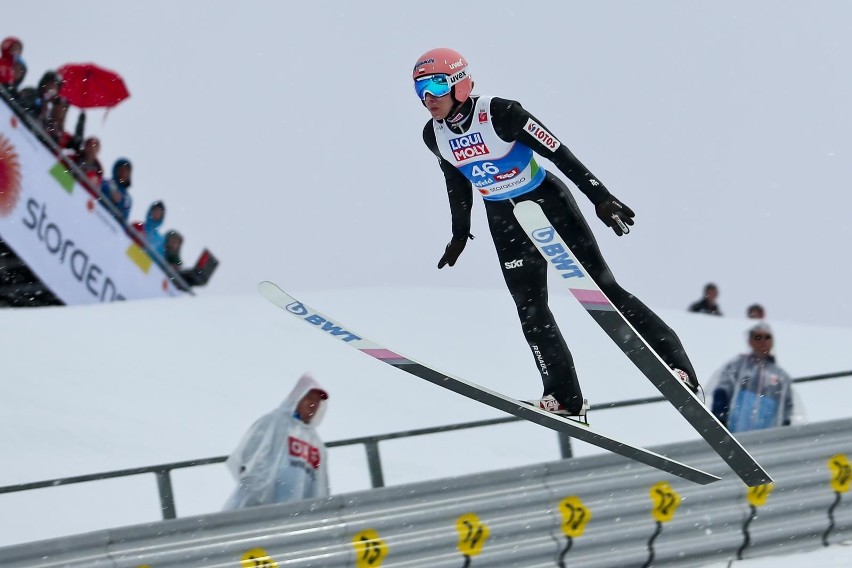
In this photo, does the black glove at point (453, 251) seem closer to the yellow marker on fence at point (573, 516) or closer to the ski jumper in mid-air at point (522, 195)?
the ski jumper in mid-air at point (522, 195)

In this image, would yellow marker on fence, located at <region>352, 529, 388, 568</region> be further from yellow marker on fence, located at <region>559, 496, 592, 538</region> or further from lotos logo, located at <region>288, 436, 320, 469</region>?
yellow marker on fence, located at <region>559, 496, 592, 538</region>

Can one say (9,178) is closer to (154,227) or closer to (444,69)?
(154,227)

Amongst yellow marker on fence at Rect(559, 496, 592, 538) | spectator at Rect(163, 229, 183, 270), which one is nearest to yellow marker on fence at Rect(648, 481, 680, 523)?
yellow marker on fence at Rect(559, 496, 592, 538)

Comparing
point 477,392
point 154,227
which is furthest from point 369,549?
point 154,227

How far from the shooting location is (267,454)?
16.2 feet

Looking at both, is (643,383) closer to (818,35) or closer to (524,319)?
(524,319)

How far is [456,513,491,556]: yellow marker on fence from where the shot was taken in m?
5.26

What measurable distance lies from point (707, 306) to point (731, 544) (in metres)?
4.00

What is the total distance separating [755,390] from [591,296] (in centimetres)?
197

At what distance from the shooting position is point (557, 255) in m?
3.99

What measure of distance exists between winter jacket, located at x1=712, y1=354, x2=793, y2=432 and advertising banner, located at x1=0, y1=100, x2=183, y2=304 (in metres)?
5.85

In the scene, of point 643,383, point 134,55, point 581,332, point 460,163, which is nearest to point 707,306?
point 643,383

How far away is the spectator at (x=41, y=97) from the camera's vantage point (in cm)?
884

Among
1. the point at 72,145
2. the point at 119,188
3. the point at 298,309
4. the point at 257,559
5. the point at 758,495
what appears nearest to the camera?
the point at 298,309
